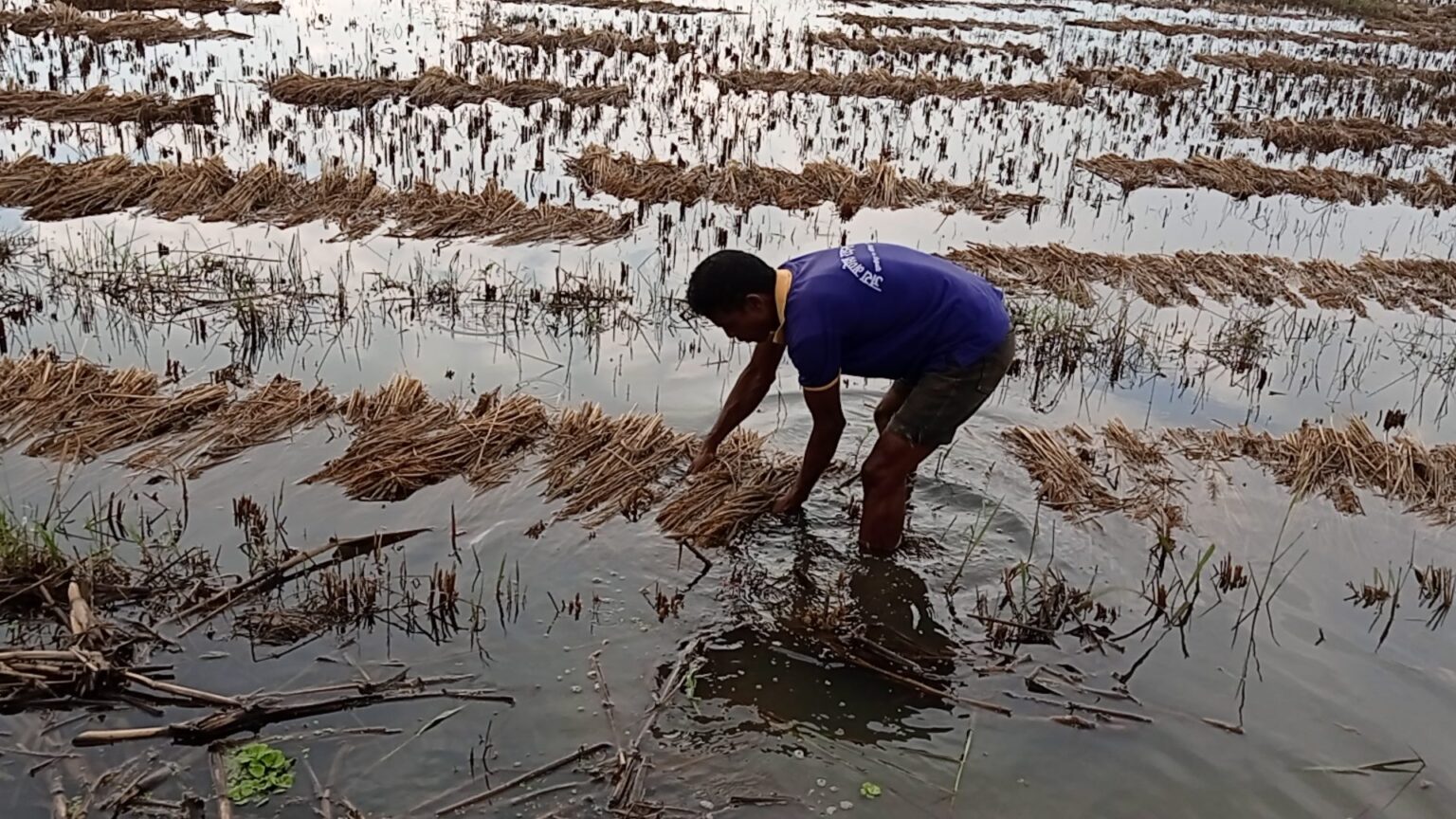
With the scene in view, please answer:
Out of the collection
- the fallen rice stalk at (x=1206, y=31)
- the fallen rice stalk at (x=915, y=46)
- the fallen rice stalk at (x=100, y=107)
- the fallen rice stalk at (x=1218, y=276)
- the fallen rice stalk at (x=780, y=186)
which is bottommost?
the fallen rice stalk at (x=1218, y=276)

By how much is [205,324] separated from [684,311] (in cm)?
300

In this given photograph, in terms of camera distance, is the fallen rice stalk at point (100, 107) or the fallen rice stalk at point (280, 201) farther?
the fallen rice stalk at point (100, 107)

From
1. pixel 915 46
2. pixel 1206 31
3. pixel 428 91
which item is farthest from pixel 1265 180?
pixel 1206 31

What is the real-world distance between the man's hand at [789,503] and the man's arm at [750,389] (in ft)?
2.09

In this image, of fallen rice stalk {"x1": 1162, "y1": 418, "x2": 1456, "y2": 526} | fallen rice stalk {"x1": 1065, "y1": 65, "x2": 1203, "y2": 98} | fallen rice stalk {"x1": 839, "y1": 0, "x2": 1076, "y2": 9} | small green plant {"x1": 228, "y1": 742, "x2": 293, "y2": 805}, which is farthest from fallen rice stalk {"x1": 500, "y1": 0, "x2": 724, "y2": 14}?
small green plant {"x1": 228, "y1": 742, "x2": 293, "y2": 805}

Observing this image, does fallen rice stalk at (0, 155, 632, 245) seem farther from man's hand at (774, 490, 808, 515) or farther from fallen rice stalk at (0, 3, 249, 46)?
fallen rice stalk at (0, 3, 249, 46)

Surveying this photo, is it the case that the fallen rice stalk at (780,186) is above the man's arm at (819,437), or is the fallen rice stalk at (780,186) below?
above

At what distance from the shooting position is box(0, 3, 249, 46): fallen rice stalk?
1386 centimetres

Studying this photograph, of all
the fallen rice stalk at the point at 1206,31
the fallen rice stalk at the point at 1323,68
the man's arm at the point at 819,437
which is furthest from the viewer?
the fallen rice stalk at the point at 1206,31

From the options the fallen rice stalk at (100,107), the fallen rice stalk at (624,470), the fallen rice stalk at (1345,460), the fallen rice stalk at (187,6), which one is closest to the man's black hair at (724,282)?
the fallen rice stalk at (624,470)

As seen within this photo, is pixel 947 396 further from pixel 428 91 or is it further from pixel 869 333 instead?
pixel 428 91

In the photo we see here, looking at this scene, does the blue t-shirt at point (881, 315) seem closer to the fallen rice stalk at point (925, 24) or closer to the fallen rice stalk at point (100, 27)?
the fallen rice stalk at point (100, 27)

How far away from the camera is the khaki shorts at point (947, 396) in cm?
388

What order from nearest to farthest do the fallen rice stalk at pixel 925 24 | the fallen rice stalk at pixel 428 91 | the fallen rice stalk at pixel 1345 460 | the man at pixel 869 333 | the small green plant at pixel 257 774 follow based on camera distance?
the small green plant at pixel 257 774 < the man at pixel 869 333 < the fallen rice stalk at pixel 1345 460 < the fallen rice stalk at pixel 428 91 < the fallen rice stalk at pixel 925 24
